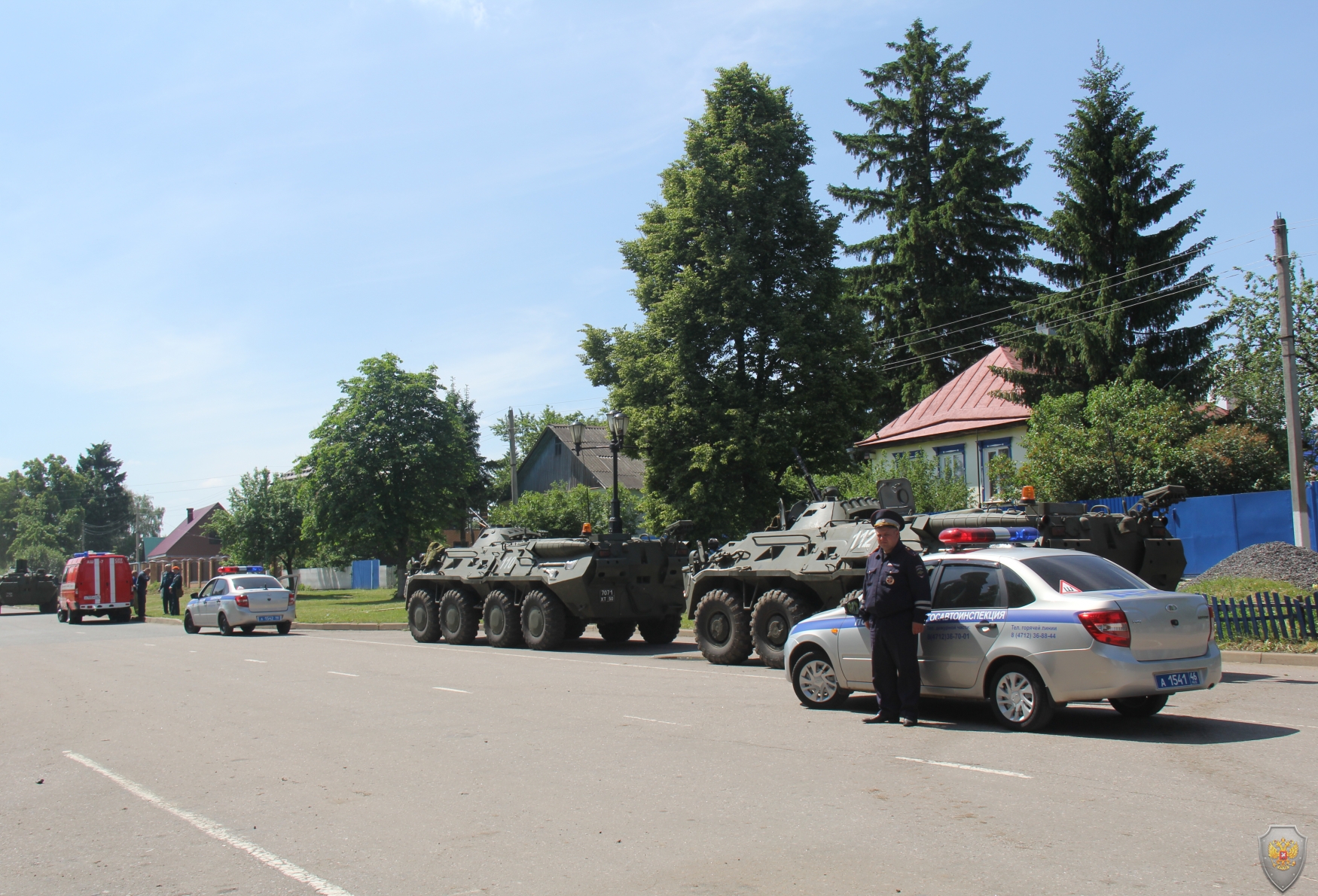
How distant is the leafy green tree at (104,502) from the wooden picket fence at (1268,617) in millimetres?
120970

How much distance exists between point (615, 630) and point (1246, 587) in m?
10.5

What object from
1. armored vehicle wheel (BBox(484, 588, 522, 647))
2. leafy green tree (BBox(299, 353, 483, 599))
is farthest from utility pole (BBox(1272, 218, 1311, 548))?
leafy green tree (BBox(299, 353, 483, 599))

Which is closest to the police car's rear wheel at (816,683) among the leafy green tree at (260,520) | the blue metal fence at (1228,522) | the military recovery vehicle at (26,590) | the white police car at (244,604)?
the blue metal fence at (1228,522)

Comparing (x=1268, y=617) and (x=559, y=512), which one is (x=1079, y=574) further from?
(x=559, y=512)

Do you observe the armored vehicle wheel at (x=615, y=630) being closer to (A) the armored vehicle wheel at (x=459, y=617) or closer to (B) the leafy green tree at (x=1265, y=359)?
(A) the armored vehicle wheel at (x=459, y=617)

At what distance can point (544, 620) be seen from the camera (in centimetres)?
1853

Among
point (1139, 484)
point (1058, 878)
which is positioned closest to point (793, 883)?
point (1058, 878)

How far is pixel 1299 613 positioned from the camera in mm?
14188

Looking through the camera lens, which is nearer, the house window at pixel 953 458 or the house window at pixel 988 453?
the house window at pixel 988 453

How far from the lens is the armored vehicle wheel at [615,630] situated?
64.7 feet

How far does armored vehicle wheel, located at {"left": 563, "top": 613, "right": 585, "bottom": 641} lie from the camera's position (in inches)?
750

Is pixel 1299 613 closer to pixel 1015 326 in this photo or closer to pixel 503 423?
pixel 1015 326

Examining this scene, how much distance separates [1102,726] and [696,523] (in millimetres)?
17180

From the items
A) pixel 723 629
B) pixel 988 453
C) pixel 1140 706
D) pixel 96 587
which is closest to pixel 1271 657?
pixel 1140 706
